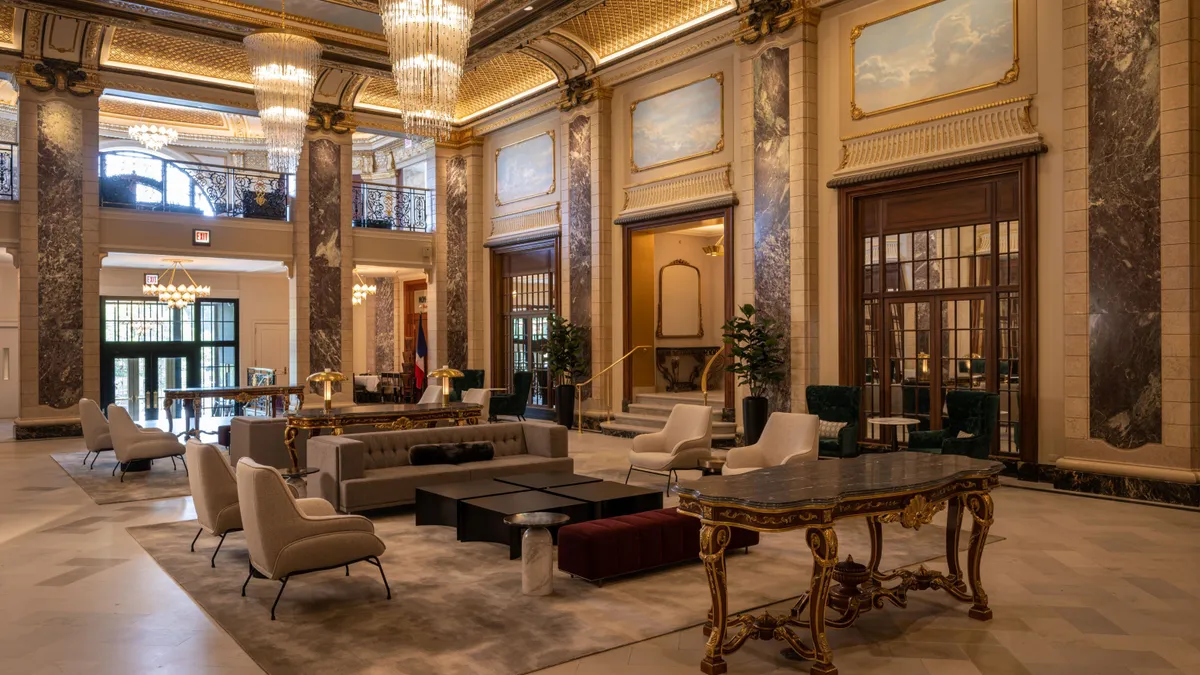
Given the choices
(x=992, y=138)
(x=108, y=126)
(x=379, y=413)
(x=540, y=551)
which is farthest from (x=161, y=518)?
(x=108, y=126)

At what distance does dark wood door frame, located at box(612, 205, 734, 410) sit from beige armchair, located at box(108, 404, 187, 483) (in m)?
6.88

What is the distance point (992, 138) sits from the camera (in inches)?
361

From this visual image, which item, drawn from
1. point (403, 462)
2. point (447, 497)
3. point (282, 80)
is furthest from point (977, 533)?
point (282, 80)

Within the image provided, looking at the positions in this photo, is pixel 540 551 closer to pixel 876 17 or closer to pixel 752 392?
pixel 752 392

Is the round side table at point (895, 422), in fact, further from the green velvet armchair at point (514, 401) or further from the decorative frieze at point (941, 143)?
the green velvet armchair at point (514, 401)

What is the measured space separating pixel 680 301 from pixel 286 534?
39.0 ft

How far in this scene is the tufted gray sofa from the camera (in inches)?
293

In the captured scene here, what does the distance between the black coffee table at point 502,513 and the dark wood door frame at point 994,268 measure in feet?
17.0

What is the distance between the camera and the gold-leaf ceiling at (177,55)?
1426 cm

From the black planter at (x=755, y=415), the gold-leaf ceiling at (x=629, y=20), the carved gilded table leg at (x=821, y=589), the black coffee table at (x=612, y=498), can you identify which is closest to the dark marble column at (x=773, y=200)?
the black planter at (x=755, y=415)

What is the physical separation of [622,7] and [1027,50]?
19.9ft

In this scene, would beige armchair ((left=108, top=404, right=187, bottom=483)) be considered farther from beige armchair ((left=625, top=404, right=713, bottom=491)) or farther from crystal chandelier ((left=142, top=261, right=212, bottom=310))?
crystal chandelier ((left=142, top=261, right=212, bottom=310))

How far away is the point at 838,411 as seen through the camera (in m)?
10.1

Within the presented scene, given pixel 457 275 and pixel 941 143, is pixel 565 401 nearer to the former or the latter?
pixel 457 275
